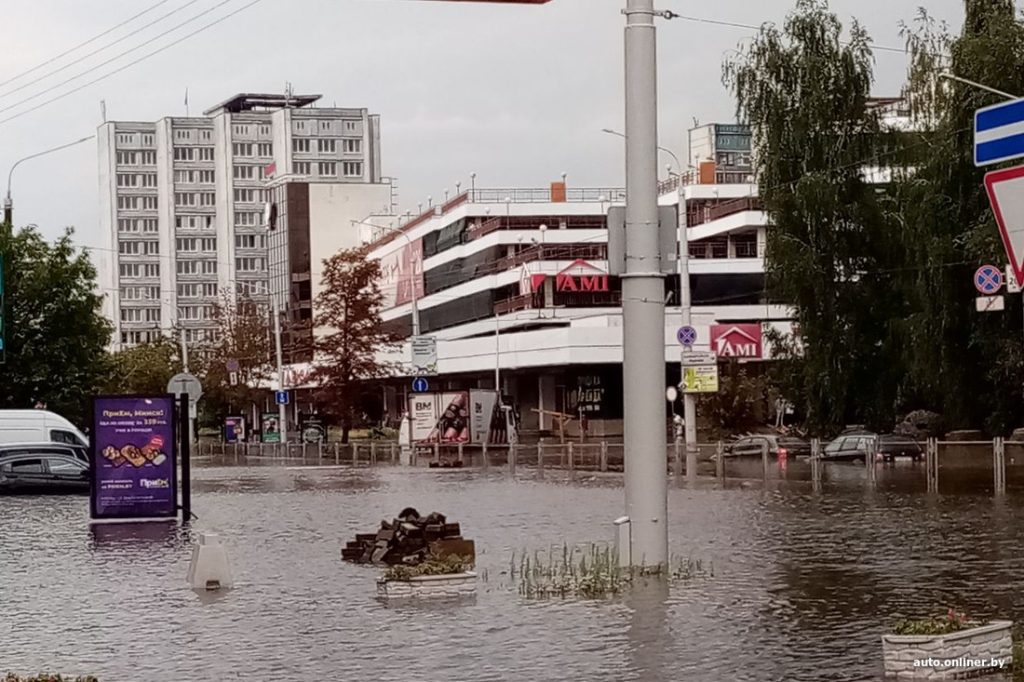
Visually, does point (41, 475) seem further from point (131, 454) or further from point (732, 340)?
point (732, 340)

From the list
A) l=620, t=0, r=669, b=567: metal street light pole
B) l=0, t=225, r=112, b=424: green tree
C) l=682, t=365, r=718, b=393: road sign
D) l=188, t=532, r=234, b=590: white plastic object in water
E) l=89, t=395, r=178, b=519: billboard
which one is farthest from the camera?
l=0, t=225, r=112, b=424: green tree

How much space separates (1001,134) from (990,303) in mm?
35139

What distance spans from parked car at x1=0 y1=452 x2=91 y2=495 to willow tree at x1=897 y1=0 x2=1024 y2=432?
21.7 metres

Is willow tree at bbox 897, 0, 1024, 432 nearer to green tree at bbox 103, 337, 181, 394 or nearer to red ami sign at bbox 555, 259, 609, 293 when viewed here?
red ami sign at bbox 555, 259, 609, 293

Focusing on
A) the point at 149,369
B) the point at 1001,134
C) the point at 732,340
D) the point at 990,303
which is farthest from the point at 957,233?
the point at 149,369

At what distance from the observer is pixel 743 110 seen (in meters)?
52.2

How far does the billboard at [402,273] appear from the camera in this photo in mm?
121688

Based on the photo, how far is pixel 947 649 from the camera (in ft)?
34.0

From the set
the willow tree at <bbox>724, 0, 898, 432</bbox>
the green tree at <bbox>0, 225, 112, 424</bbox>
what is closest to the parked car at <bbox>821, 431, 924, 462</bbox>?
the willow tree at <bbox>724, 0, 898, 432</bbox>

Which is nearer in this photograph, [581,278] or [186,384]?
[186,384]

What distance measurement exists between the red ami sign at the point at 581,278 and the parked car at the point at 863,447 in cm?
4073

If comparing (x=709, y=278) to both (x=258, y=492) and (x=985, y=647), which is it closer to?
(x=258, y=492)

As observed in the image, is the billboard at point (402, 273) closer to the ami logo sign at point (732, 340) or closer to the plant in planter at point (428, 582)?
the ami logo sign at point (732, 340)

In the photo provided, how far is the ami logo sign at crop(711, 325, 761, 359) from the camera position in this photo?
2650 inches
